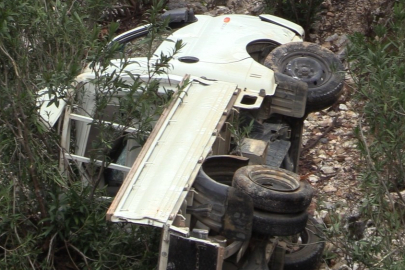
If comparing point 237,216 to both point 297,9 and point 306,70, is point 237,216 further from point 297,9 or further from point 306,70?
point 297,9

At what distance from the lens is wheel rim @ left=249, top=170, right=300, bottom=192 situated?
15.9ft

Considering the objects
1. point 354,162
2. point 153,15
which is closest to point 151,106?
point 153,15

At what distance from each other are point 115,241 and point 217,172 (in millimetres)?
773

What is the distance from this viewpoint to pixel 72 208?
5.32 meters

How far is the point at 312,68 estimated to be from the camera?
21.7 ft

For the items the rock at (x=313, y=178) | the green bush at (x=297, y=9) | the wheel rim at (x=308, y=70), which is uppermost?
the wheel rim at (x=308, y=70)

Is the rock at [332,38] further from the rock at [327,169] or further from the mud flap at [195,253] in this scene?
the mud flap at [195,253]

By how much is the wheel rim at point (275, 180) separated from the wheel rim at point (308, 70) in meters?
1.72

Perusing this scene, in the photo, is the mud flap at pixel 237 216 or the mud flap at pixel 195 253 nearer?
the mud flap at pixel 195 253

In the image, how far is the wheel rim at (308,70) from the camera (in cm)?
654

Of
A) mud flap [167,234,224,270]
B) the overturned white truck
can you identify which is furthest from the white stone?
mud flap [167,234,224,270]

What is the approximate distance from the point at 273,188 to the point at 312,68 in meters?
2.09

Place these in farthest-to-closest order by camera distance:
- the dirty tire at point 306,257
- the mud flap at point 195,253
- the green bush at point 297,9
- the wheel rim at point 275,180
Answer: the green bush at point 297,9 < the dirty tire at point 306,257 < the wheel rim at point 275,180 < the mud flap at point 195,253

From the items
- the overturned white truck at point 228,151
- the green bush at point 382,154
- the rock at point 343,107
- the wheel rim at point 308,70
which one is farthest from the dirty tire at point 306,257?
the rock at point 343,107
